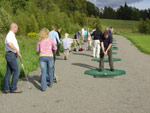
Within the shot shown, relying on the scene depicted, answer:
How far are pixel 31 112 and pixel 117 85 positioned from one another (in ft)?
11.2

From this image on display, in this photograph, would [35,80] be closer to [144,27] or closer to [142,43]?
[142,43]

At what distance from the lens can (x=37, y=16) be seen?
42.3 metres

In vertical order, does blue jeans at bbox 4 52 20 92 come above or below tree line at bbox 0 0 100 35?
below

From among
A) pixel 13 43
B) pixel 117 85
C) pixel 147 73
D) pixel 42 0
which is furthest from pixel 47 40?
pixel 42 0

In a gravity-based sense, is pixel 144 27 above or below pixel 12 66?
above

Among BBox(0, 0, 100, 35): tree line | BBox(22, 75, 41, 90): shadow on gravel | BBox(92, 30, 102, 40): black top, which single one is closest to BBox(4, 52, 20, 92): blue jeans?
BBox(22, 75, 41, 90): shadow on gravel

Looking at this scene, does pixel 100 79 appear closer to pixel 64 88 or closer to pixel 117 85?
pixel 117 85

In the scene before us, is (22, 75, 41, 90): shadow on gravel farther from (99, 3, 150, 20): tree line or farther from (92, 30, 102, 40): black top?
(99, 3, 150, 20): tree line

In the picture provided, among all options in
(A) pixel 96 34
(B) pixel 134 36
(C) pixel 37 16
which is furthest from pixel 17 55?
(B) pixel 134 36

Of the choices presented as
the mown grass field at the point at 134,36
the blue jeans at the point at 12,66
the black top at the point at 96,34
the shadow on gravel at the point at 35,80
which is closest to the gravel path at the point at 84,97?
the shadow on gravel at the point at 35,80

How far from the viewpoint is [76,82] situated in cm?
811

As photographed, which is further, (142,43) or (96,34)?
(142,43)

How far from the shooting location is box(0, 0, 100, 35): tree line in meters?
32.0

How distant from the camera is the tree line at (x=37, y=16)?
32.0m
